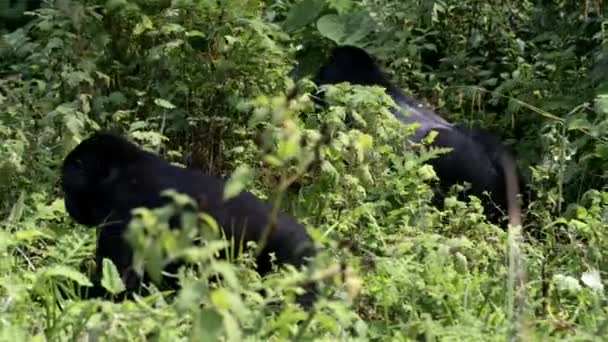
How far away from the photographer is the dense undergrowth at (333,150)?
373 centimetres

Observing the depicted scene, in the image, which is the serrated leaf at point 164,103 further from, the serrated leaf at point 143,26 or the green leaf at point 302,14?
the green leaf at point 302,14

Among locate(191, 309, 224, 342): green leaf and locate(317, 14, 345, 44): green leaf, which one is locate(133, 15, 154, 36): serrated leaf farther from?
locate(191, 309, 224, 342): green leaf

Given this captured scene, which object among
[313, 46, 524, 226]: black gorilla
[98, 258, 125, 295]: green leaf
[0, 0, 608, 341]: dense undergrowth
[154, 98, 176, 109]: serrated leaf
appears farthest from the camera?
[313, 46, 524, 226]: black gorilla

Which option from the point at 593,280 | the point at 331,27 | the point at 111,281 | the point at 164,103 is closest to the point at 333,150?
the point at 164,103

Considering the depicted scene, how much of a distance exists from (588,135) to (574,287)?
2.14 m

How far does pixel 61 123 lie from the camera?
241 inches

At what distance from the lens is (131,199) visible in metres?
4.84

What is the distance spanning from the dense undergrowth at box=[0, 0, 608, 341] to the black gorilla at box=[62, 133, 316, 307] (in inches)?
5.5

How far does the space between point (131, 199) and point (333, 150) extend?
3.44 feet

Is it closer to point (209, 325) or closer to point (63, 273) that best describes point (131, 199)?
point (63, 273)

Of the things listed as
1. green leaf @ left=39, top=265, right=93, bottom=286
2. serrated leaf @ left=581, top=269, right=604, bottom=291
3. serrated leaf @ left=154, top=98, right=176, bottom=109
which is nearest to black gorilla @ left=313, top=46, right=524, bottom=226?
serrated leaf @ left=154, top=98, right=176, bottom=109

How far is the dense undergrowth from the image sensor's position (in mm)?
3732

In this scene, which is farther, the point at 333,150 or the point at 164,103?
the point at 164,103

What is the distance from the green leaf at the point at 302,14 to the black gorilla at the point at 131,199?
353 centimetres
